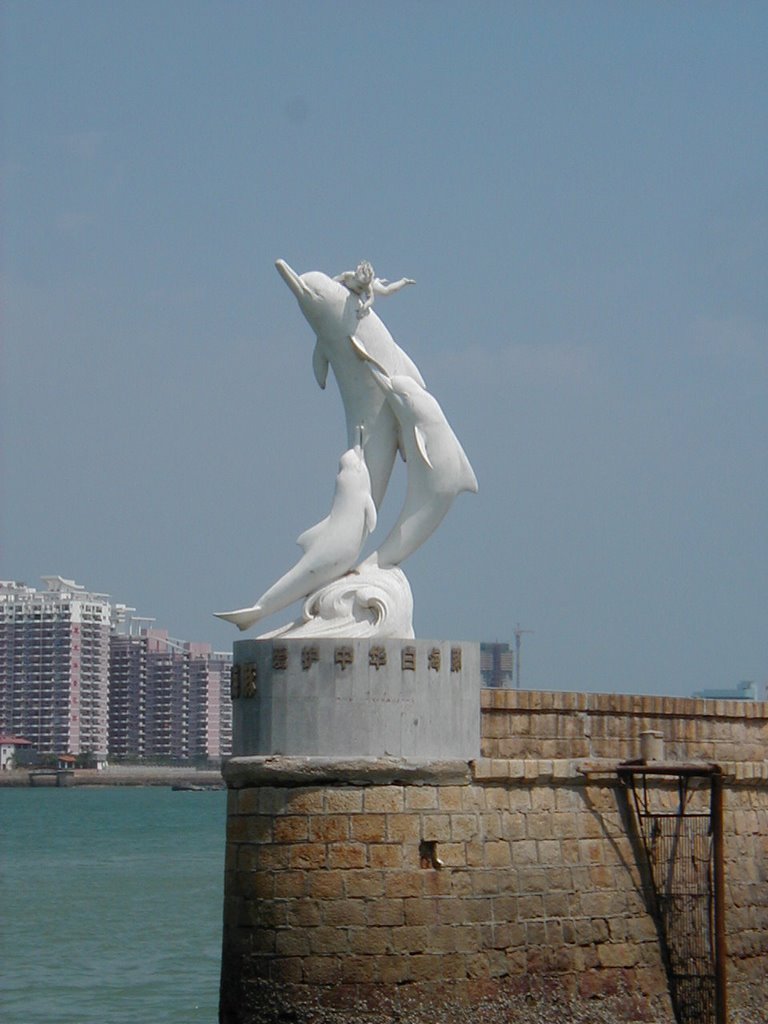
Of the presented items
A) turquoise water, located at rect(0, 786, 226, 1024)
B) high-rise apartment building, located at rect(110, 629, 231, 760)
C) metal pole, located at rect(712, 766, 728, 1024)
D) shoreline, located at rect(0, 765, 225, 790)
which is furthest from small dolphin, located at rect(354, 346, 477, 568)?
high-rise apartment building, located at rect(110, 629, 231, 760)

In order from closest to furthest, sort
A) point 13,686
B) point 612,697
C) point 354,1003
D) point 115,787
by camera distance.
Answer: point 354,1003 < point 612,697 < point 115,787 < point 13,686

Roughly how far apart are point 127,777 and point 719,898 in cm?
10732

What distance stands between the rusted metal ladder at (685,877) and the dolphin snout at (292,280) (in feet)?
14.7

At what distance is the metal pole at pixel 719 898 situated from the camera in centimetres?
1520

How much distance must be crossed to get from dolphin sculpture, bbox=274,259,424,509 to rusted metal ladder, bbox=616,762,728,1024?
3.09 metres

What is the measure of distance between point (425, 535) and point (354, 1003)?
12.0 feet

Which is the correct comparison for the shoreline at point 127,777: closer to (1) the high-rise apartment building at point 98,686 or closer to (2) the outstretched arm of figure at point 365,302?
(1) the high-rise apartment building at point 98,686

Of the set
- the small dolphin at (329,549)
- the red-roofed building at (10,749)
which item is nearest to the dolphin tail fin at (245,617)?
the small dolphin at (329,549)

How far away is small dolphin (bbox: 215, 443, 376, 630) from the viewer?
14.7 meters

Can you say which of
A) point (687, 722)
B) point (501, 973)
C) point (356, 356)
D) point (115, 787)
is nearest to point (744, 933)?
point (687, 722)

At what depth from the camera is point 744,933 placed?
53.3 ft

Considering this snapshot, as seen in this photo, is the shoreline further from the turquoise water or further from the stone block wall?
the stone block wall

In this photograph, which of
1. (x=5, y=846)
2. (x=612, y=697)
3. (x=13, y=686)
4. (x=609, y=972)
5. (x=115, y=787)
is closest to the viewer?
(x=609, y=972)

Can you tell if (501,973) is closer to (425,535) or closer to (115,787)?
(425,535)
